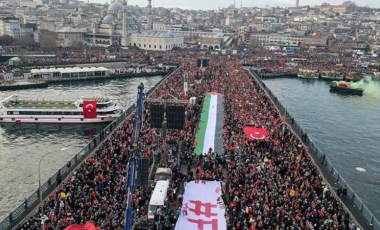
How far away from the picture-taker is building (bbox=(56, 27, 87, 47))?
4569 inches

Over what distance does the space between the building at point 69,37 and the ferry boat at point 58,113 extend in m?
78.7

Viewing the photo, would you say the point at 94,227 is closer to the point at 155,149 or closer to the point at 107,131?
the point at 155,149

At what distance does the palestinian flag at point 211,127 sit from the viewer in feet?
91.8

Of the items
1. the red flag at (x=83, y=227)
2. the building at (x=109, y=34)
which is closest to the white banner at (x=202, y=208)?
the red flag at (x=83, y=227)

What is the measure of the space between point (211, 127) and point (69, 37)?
97.5 meters

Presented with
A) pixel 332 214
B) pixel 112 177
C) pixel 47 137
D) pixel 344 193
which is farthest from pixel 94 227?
pixel 47 137

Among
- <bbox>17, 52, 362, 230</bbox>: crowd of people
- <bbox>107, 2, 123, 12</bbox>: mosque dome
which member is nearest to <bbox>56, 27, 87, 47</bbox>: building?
<bbox>107, 2, 123, 12</bbox>: mosque dome

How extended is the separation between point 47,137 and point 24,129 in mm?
3755

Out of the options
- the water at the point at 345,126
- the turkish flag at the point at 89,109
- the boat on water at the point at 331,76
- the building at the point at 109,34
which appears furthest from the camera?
the building at the point at 109,34

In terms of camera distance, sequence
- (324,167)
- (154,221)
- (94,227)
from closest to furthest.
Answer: (94,227) → (154,221) → (324,167)

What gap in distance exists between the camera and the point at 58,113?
39969mm

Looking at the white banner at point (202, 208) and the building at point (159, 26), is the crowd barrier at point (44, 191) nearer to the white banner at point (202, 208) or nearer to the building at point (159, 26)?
the white banner at point (202, 208)

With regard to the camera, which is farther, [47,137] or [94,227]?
[47,137]

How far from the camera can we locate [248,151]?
2498cm
